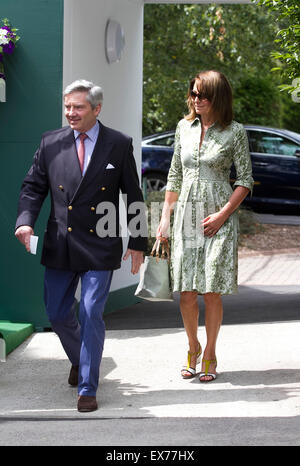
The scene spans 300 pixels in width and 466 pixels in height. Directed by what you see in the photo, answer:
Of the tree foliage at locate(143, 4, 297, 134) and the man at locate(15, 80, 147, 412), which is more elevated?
the tree foliage at locate(143, 4, 297, 134)

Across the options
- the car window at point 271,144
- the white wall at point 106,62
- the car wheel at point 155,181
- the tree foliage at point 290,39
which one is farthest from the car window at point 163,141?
the tree foliage at point 290,39

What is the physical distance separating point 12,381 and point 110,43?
12.2ft

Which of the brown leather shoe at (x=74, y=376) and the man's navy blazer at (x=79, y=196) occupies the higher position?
the man's navy blazer at (x=79, y=196)

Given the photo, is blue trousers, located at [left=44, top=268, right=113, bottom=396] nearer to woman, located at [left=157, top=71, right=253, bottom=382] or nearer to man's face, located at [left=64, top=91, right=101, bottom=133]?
woman, located at [left=157, top=71, right=253, bottom=382]

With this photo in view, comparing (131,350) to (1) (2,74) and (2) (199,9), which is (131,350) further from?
(2) (199,9)

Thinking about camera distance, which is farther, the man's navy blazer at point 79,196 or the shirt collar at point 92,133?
the shirt collar at point 92,133

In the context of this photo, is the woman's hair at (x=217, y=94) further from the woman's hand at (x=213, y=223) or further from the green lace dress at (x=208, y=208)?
the woman's hand at (x=213, y=223)

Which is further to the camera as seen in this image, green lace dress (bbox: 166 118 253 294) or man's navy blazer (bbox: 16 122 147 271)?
green lace dress (bbox: 166 118 253 294)

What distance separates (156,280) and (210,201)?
61cm

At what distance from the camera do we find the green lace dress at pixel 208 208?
6.18 metres

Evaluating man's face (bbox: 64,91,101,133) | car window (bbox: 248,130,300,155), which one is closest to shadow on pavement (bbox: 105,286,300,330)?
man's face (bbox: 64,91,101,133)

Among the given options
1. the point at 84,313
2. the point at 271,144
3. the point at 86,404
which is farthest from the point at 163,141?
the point at 86,404

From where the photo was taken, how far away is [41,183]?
5887mm

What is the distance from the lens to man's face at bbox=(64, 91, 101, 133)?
5.68m
